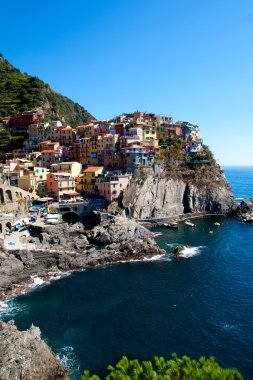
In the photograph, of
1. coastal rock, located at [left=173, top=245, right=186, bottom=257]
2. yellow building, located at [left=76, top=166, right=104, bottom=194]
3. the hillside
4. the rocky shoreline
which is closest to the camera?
the rocky shoreline

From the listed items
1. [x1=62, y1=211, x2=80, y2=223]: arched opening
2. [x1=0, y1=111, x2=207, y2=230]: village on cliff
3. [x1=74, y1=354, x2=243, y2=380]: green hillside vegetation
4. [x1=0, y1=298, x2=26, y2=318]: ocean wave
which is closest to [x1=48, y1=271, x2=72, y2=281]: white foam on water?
[x1=0, y1=298, x2=26, y2=318]: ocean wave

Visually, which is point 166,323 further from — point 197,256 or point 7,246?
point 7,246

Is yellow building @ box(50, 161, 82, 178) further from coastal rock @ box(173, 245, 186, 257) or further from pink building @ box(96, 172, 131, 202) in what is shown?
coastal rock @ box(173, 245, 186, 257)

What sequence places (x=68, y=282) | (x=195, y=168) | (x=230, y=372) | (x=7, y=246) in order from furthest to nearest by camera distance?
(x=195, y=168) → (x=7, y=246) → (x=68, y=282) → (x=230, y=372)

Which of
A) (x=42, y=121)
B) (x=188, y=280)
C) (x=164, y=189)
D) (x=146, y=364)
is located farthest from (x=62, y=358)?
(x=42, y=121)

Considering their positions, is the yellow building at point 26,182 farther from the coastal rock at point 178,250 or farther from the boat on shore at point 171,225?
the coastal rock at point 178,250

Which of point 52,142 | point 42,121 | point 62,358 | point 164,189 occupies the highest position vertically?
point 42,121
